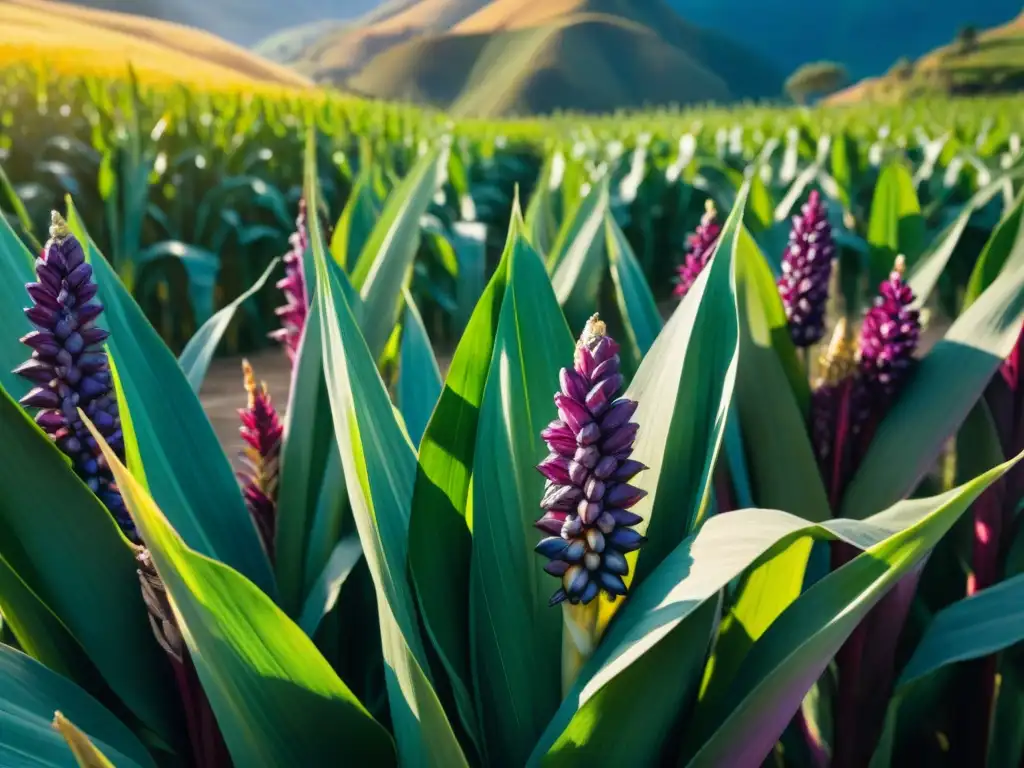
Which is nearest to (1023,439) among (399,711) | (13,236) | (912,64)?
(399,711)

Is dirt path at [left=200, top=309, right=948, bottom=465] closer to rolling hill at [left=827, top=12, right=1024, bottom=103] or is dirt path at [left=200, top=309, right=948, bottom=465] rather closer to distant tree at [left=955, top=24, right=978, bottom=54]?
rolling hill at [left=827, top=12, right=1024, bottom=103]

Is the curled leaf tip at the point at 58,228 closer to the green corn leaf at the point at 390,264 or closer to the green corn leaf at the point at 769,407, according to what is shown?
the green corn leaf at the point at 390,264

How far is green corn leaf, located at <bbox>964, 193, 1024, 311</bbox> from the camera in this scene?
1.25m

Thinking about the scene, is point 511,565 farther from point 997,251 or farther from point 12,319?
point 997,251

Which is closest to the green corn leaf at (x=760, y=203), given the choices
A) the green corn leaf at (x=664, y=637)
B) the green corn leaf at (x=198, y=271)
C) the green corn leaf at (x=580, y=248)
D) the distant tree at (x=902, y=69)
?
the green corn leaf at (x=580, y=248)

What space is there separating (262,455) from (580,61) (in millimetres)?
68714

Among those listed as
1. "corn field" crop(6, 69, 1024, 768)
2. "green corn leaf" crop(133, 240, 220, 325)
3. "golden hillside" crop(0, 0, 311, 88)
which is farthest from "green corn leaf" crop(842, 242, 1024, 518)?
"green corn leaf" crop(133, 240, 220, 325)

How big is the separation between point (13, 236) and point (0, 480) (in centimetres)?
29

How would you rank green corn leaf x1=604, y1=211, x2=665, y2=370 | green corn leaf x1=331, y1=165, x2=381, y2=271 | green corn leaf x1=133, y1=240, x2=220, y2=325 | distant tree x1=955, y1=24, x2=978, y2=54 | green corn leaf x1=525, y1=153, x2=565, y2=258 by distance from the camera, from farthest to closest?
distant tree x1=955, y1=24, x2=978, y2=54 < green corn leaf x1=133, y1=240, x2=220, y2=325 < green corn leaf x1=331, y1=165, x2=381, y2=271 < green corn leaf x1=525, y1=153, x2=565, y2=258 < green corn leaf x1=604, y1=211, x2=665, y2=370

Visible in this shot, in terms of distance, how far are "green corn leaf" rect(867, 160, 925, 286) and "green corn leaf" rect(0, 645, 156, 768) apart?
1468 mm

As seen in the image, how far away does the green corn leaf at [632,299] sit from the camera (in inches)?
43.6

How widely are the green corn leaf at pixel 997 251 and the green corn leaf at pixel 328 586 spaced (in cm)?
93

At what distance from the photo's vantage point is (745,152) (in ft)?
24.5

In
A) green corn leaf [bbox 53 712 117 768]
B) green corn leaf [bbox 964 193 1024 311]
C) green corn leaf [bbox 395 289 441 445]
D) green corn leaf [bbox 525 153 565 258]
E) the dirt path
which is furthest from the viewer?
the dirt path
